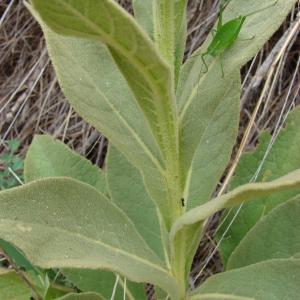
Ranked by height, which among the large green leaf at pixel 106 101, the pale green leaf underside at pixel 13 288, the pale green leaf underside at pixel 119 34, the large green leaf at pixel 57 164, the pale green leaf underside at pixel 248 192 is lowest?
the pale green leaf underside at pixel 13 288

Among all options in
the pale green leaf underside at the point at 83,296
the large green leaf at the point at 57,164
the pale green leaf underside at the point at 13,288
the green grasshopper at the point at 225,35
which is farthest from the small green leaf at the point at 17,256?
the green grasshopper at the point at 225,35

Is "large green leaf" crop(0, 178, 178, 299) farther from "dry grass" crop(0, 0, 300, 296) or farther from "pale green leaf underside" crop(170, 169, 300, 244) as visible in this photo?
"dry grass" crop(0, 0, 300, 296)

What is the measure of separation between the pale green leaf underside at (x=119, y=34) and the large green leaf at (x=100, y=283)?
51 cm

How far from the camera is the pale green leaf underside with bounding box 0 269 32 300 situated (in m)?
1.34

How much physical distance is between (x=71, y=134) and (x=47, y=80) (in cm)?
30

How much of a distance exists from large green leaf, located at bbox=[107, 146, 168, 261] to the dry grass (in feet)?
1.39

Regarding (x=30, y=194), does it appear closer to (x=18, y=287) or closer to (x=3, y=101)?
(x=18, y=287)

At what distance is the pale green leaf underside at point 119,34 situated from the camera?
0.76 metres

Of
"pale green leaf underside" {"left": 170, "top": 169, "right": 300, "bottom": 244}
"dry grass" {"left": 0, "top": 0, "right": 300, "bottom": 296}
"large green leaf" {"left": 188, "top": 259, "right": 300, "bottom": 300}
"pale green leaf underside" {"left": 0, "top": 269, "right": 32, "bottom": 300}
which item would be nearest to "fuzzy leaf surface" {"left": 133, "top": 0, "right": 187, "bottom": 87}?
"pale green leaf underside" {"left": 170, "top": 169, "right": 300, "bottom": 244}

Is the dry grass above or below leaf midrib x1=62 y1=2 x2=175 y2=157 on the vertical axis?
below

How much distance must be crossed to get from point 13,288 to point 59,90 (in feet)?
3.82

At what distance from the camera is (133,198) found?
1.33 metres

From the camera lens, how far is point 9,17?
2.68m

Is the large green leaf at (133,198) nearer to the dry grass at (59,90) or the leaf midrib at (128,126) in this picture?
the leaf midrib at (128,126)
